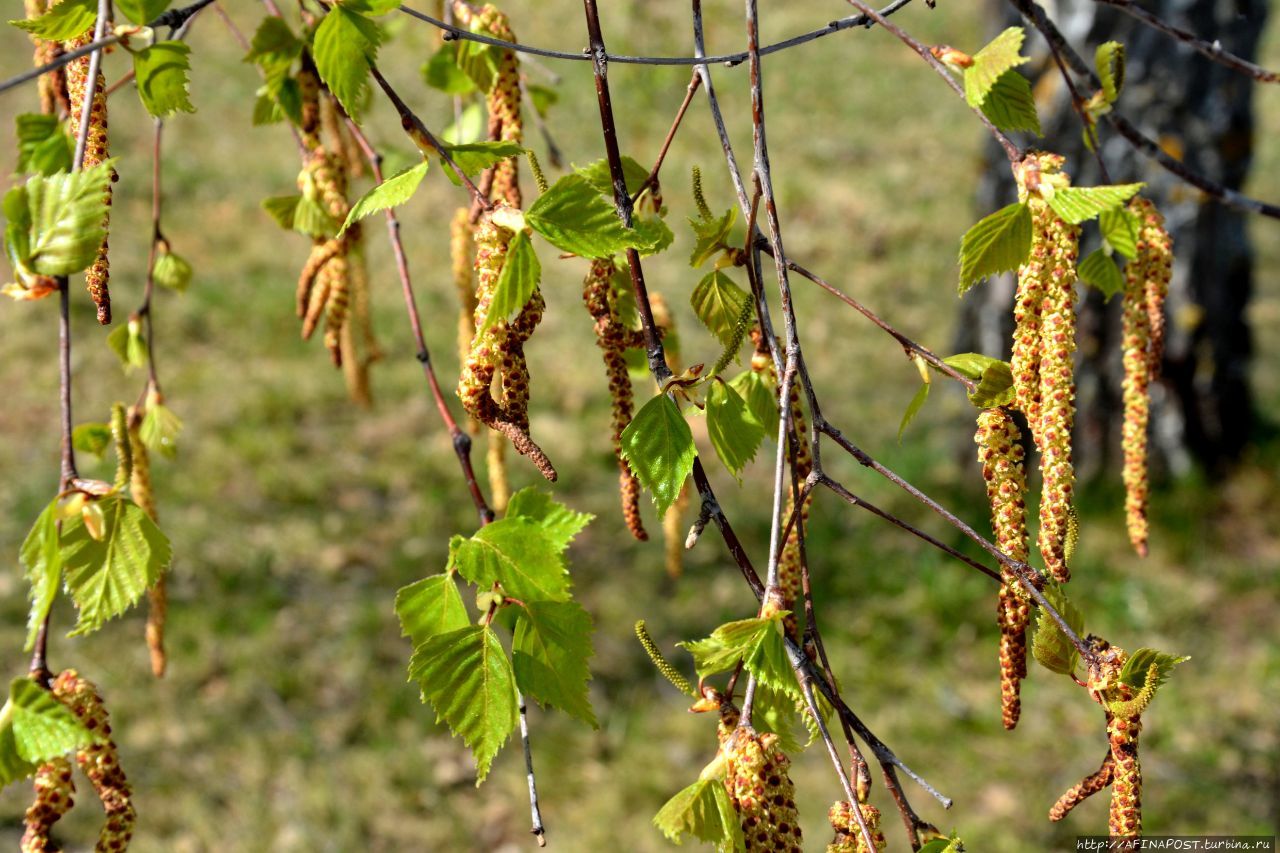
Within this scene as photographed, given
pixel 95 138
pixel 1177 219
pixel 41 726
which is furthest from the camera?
pixel 1177 219

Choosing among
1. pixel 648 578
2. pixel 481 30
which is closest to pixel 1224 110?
pixel 648 578

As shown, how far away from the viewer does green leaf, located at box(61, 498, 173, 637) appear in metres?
0.85

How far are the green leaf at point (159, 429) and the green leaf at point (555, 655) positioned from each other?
0.77m

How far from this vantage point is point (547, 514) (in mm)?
919

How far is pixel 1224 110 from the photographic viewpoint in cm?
353

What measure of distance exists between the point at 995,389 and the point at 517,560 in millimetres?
414

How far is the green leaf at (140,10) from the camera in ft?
3.07

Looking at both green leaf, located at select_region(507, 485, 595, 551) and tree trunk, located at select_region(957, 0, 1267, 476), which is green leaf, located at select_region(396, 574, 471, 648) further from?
tree trunk, located at select_region(957, 0, 1267, 476)

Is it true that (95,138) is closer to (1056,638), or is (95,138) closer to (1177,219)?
(1056,638)

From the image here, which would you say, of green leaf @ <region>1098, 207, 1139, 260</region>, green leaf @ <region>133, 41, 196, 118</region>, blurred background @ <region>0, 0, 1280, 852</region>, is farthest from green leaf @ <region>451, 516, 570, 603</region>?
blurred background @ <region>0, 0, 1280, 852</region>

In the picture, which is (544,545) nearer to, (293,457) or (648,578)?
(648,578)

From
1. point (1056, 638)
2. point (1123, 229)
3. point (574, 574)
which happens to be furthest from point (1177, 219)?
point (1056, 638)

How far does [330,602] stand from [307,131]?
265 cm

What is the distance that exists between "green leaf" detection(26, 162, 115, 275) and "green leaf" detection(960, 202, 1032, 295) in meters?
0.65
